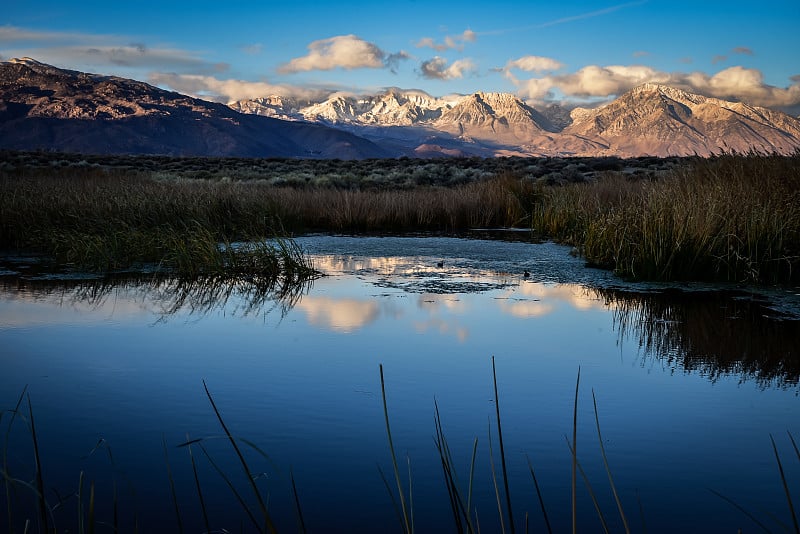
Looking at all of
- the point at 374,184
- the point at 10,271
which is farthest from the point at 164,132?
the point at 10,271

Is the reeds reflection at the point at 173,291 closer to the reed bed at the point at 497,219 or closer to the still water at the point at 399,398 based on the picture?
the still water at the point at 399,398

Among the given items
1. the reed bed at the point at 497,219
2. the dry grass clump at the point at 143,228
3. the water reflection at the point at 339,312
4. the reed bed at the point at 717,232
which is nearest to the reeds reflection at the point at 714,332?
the reed bed at the point at 717,232

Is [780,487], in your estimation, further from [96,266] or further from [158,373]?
[96,266]

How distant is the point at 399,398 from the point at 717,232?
16.7 ft

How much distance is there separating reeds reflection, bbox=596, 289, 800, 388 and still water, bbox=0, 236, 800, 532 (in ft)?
Answer: 0.09

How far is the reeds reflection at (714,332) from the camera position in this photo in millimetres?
4547

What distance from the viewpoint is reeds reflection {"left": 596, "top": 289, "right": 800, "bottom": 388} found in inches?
179

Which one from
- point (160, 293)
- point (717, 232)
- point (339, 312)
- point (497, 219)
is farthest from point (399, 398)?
point (497, 219)

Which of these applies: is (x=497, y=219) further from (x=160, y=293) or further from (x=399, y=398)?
(x=399, y=398)

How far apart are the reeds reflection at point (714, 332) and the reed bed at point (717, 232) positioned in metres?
0.65

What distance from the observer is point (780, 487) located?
2.78m

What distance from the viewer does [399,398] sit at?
3826 millimetres

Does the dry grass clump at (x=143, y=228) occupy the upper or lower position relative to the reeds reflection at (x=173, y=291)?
upper

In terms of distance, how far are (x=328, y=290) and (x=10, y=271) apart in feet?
12.4
